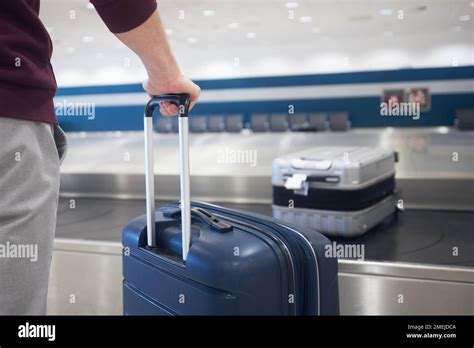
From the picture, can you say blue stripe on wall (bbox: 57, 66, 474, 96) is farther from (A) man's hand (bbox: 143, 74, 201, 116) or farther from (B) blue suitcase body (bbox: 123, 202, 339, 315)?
(A) man's hand (bbox: 143, 74, 201, 116)

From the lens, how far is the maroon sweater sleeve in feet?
2.50

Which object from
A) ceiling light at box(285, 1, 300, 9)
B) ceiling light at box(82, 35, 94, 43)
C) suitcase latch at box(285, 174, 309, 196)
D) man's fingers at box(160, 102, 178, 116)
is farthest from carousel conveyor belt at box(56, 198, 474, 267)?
ceiling light at box(82, 35, 94, 43)

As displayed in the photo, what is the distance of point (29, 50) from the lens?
0.77 m

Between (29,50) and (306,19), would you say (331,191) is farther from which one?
(306,19)

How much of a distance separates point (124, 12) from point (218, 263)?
0.52 m

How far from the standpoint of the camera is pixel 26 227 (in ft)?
2.46

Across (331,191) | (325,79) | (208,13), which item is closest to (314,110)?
(325,79)

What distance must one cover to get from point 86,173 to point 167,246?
2484mm

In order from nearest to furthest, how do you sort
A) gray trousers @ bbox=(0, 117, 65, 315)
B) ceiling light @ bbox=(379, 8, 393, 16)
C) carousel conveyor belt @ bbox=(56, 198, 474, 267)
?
gray trousers @ bbox=(0, 117, 65, 315) → carousel conveyor belt @ bbox=(56, 198, 474, 267) → ceiling light @ bbox=(379, 8, 393, 16)

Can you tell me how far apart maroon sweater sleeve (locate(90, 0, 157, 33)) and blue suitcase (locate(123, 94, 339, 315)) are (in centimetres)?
26

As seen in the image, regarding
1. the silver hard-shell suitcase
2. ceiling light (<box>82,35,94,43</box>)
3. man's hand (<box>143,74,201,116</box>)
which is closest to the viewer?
man's hand (<box>143,74,201,116</box>)

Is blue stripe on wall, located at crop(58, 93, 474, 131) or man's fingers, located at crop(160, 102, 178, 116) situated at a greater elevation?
blue stripe on wall, located at crop(58, 93, 474, 131)
